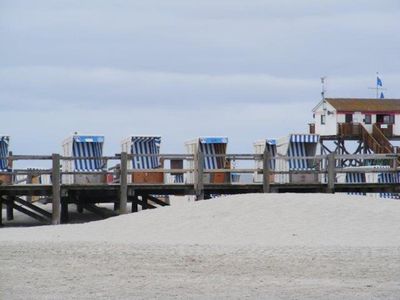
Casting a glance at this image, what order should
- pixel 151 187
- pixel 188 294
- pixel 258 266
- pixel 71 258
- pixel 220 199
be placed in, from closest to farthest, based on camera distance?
pixel 188 294
pixel 258 266
pixel 71 258
pixel 220 199
pixel 151 187

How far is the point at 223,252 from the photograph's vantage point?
1588 centimetres

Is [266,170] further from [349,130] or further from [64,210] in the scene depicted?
[349,130]

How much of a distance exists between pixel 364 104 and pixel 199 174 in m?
38.0

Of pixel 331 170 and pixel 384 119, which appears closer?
pixel 331 170

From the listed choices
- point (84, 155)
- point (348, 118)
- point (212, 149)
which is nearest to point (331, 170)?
point (212, 149)

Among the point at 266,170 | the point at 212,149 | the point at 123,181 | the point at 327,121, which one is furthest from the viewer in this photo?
the point at 327,121

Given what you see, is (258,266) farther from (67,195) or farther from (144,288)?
(67,195)

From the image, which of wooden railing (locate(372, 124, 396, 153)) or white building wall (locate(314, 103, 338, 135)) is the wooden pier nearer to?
wooden railing (locate(372, 124, 396, 153))

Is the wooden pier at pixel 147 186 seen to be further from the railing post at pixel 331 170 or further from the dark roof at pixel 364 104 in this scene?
the dark roof at pixel 364 104

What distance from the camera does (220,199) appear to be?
2114cm

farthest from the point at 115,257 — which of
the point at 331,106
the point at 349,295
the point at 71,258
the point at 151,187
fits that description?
the point at 331,106

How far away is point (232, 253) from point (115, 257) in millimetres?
2017

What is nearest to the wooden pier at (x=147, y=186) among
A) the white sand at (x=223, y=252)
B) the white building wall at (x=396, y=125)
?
the white sand at (x=223, y=252)

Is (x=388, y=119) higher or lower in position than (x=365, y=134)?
higher
